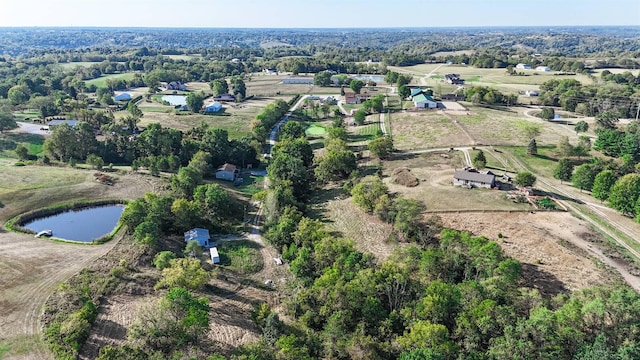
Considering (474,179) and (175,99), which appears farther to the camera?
(175,99)

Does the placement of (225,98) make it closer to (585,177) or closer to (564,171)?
(564,171)

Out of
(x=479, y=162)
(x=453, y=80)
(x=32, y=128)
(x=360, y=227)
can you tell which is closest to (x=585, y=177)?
(x=479, y=162)

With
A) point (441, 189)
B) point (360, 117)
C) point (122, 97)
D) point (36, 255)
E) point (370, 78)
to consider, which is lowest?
point (36, 255)

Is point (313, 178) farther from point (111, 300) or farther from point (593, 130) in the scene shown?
point (593, 130)

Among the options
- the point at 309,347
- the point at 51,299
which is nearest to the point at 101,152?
the point at 51,299

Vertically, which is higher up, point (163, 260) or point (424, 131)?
point (424, 131)

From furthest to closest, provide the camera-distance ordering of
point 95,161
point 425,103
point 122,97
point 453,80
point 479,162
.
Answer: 1. point 453,80
2. point 122,97
3. point 425,103
4. point 95,161
5. point 479,162

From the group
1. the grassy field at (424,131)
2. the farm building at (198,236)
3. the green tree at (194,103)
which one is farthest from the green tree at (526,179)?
the green tree at (194,103)

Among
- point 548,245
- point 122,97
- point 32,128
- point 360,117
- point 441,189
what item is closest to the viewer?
point 548,245
